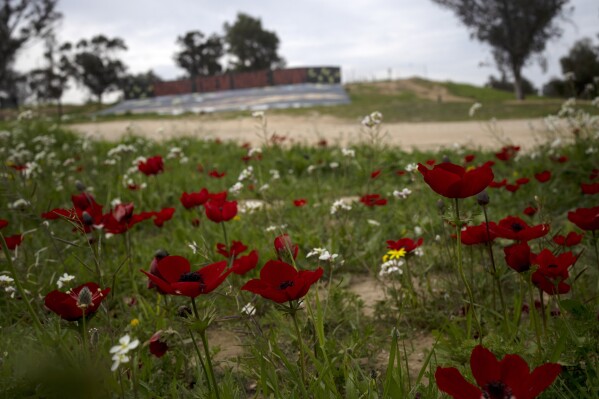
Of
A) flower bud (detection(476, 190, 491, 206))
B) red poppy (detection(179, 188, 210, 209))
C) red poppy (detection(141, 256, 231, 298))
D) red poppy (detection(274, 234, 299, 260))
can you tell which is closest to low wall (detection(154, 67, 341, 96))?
red poppy (detection(179, 188, 210, 209))

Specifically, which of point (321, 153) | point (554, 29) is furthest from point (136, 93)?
point (321, 153)

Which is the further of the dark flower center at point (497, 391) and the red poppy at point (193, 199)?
the red poppy at point (193, 199)

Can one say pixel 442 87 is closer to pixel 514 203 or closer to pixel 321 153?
pixel 321 153

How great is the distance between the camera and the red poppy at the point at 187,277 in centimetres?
97

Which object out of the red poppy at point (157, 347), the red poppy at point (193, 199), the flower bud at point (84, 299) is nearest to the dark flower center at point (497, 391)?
the flower bud at point (84, 299)

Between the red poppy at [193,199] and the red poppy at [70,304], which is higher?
the red poppy at [193,199]

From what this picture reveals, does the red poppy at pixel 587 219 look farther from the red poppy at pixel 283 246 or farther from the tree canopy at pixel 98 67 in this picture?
the tree canopy at pixel 98 67

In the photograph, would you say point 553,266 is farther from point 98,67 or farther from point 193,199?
point 98,67

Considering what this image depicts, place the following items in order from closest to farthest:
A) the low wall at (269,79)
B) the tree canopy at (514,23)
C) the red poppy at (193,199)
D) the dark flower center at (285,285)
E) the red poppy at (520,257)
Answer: the dark flower center at (285,285), the red poppy at (520,257), the red poppy at (193,199), the tree canopy at (514,23), the low wall at (269,79)

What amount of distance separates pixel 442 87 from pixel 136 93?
2760 cm

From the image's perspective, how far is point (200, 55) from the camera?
5831 centimetres

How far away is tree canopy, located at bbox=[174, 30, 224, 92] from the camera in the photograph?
2269 inches

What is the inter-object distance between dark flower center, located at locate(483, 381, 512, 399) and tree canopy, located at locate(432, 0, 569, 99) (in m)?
30.6

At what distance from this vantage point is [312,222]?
3.66m
